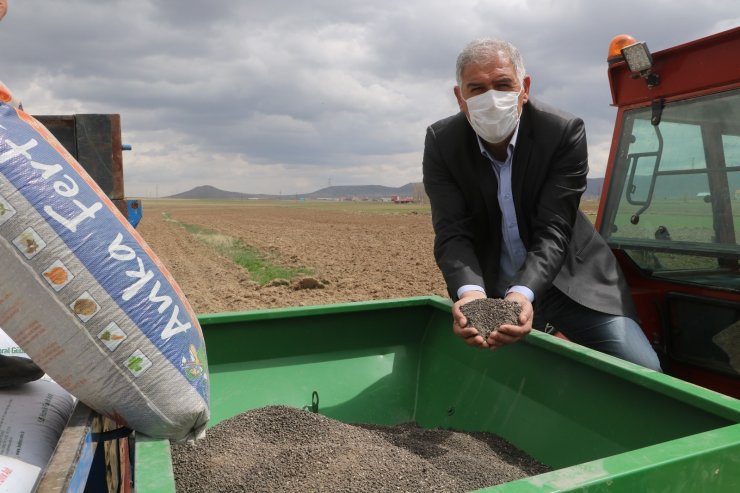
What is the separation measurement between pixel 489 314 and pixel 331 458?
78 centimetres

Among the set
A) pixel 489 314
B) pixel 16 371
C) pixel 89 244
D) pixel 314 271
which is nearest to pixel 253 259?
pixel 314 271

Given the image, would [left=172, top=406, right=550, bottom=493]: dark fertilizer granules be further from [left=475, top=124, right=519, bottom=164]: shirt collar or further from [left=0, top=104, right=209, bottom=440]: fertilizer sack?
[left=475, top=124, right=519, bottom=164]: shirt collar

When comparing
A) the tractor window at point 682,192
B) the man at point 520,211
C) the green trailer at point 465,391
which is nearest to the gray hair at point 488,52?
the man at point 520,211

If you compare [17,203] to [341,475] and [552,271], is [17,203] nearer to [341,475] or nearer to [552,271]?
[341,475]

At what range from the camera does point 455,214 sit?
9.38 ft

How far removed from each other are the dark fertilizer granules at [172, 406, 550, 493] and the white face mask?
4.31ft

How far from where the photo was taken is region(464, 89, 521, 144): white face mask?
254 cm

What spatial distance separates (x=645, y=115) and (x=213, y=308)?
6876 millimetres

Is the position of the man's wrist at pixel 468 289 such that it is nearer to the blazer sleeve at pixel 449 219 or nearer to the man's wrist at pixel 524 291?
the blazer sleeve at pixel 449 219

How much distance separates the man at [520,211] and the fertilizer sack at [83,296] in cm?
121

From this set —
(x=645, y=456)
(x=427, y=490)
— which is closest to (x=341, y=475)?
(x=427, y=490)

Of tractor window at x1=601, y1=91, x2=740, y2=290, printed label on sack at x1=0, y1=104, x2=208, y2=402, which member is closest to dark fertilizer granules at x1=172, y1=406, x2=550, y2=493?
printed label on sack at x1=0, y1=104, x2=208, y2=402

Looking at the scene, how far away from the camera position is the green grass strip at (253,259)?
40.2ft

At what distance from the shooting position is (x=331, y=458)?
212 centimetres
